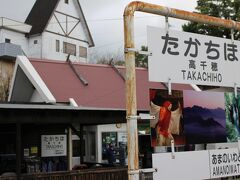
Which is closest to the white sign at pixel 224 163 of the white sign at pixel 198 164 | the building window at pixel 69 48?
the white sign at pixel 198 164

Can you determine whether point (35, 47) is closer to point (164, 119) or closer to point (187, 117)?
point (187, 117)

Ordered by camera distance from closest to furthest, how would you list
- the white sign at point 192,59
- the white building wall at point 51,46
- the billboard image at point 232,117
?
the white sign at point 192,59
the billboard image at point 232,117
the white building wall at point 51,46

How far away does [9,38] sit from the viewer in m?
46.4

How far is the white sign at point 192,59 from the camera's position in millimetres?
4145

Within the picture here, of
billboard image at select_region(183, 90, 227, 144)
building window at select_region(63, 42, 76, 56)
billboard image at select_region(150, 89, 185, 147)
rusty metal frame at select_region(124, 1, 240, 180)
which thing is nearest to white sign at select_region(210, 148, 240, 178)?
billboard image at select_region(183, 90, 227, 144)

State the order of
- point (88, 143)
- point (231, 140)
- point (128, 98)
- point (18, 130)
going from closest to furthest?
point (128, 98)
point (231, 140)
point (18, 130)
point (88, 143)

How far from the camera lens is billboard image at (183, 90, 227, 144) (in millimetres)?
4336

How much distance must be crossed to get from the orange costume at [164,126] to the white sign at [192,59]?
0.91 ft

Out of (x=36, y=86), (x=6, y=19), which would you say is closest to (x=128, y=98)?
(x=36, y=86)

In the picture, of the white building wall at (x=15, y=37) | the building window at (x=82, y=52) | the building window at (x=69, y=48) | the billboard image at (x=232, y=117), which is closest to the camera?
the billboard image at (x=232, y=117)

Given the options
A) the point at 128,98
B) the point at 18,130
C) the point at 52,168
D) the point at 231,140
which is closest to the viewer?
the point at 128,98

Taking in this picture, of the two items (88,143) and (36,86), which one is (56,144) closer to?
(36,86)

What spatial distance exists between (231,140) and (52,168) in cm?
1297

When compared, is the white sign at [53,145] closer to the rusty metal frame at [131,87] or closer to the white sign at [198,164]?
the white sign at [198,164]
